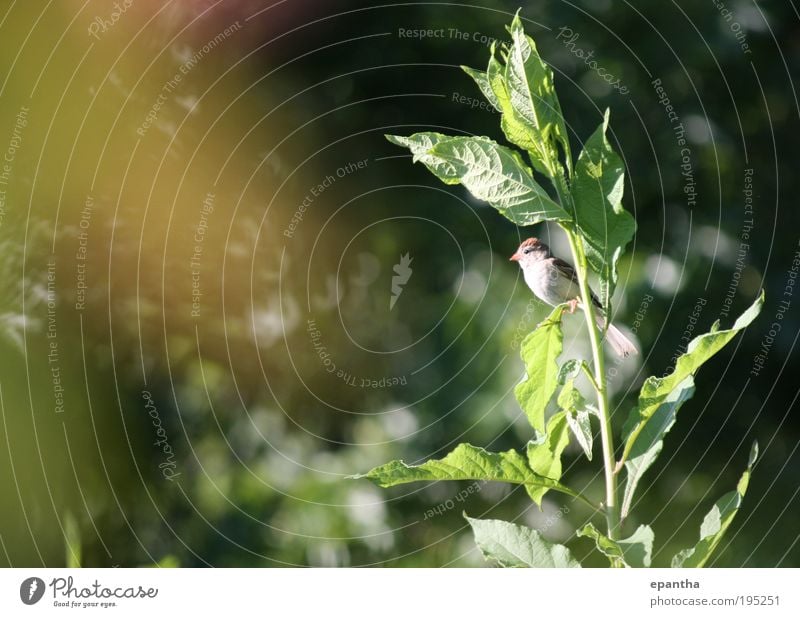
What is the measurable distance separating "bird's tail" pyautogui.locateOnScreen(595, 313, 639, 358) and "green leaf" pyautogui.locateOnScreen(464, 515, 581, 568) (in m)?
0.50

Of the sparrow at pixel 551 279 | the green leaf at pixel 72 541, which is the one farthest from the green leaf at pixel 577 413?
the green leaf at pixel 72 541

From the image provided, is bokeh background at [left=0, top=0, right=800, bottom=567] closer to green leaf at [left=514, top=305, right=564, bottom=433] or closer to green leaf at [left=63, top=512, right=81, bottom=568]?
green leaf at [left=63, top=512, right=81, bottom=568]

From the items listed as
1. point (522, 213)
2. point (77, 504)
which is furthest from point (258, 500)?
point (522, 213)

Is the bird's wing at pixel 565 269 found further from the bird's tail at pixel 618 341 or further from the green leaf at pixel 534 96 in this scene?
the green leaf at pixel 534 96

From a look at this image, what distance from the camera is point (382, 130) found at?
125 centimetres

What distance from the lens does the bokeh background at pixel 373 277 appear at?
119 cm

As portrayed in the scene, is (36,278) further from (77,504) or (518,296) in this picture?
(518,296)

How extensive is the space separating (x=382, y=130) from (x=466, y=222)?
17cm

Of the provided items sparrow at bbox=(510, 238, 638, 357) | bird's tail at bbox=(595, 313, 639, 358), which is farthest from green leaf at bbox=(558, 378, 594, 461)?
bird's tail at bbox=(595, 313, 639, 358)

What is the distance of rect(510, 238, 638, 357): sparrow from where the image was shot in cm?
102

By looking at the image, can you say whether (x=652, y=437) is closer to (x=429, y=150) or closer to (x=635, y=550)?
(x=635, y=550)

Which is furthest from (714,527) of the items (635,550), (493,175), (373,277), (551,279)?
(373,277)

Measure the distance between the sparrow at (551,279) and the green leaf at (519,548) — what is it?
382mm

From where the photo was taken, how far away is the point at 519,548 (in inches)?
24.6
